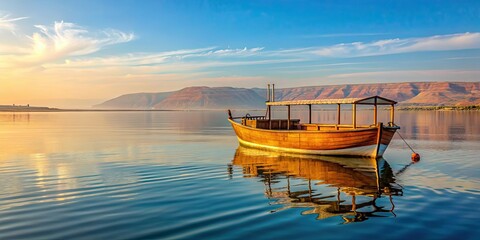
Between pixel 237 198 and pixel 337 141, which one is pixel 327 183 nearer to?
pixel 237 198

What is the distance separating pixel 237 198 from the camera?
50.1 ft

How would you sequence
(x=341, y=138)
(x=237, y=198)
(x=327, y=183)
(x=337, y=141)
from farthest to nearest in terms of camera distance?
(x=337, y=141), (x=341, y=138), (x=327, y=183), (x=237, y=198)

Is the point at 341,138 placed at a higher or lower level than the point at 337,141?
higher

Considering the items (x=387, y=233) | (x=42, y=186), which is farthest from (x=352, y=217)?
(x=42, y=186)

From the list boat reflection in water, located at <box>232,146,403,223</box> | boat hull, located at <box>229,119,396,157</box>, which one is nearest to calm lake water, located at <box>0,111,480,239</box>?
boat reflection in water, located at <box>232,146,403,223</box>

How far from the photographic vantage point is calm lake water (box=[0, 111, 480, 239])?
11266 millimetres

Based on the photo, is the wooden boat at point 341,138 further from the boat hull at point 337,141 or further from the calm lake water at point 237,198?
the calm lake water at point 237,198

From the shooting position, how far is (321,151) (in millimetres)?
28094

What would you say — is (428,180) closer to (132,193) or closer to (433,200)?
(433,200)

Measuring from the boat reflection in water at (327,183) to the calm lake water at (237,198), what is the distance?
0.15 feet

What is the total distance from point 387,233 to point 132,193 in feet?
31.7

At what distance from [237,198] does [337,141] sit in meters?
13.6

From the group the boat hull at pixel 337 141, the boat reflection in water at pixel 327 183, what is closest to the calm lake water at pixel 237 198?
the boat reflection in water at pixel 327 183

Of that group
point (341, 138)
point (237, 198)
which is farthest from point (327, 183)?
point (341, 138)
